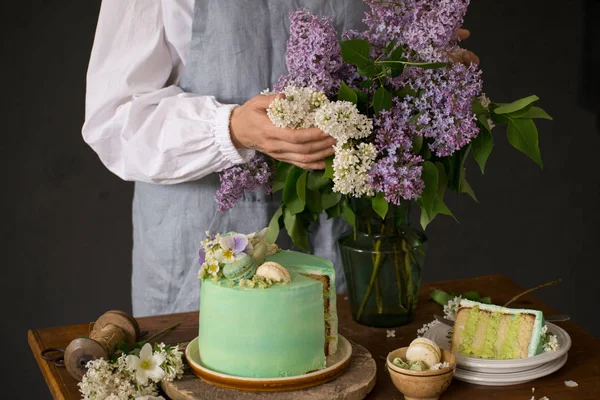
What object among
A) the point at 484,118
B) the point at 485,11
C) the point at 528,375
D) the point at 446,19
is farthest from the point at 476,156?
the point at 485,11

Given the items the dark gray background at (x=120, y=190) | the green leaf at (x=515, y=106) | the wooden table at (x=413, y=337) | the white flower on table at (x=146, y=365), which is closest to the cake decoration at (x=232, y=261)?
the white flower on table at (x=146, y=365)

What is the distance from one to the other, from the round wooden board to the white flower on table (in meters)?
0.02

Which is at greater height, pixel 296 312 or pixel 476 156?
pixel 476 156

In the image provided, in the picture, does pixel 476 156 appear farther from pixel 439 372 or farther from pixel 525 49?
pixel 525 49

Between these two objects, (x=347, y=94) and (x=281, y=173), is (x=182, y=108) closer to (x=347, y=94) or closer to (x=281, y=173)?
(x=281, y=173)

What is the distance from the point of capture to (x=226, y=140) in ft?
5.10

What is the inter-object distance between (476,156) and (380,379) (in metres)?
0.42

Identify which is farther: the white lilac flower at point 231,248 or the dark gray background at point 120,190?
the dark gray background at point 120,190

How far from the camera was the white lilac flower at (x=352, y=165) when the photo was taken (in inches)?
49.7

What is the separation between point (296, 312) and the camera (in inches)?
49.1

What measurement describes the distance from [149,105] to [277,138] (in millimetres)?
406

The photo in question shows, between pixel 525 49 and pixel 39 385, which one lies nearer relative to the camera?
pixel 39 385

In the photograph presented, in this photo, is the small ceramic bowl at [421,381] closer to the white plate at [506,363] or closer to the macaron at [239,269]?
the white plate at [506,363]

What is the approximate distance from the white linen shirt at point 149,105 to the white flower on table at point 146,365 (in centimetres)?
45
